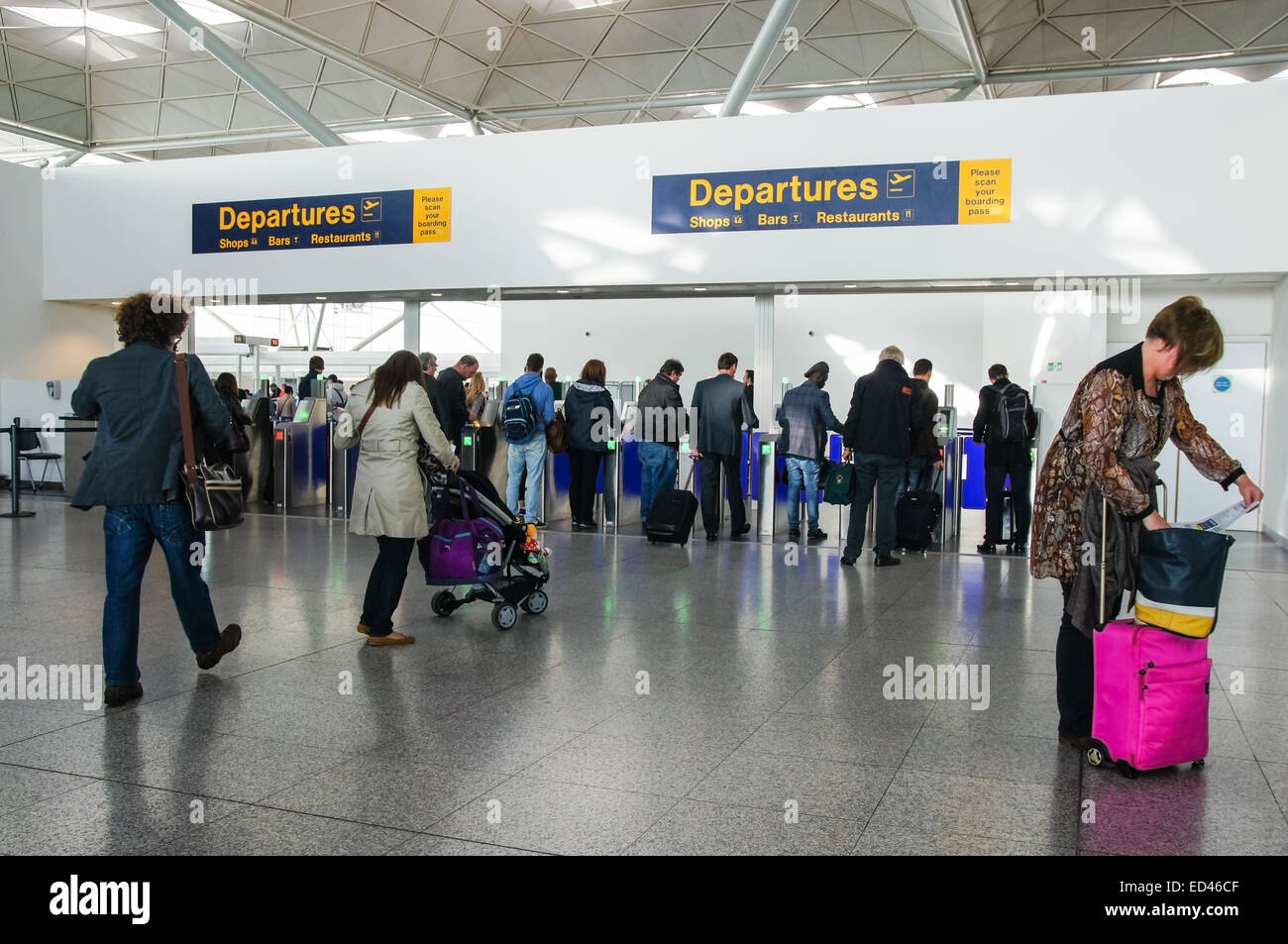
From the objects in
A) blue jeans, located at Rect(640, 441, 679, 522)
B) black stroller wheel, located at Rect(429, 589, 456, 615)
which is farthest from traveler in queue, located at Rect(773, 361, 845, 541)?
black stroller wheel, located at Rect(429, 589, 456, 615)

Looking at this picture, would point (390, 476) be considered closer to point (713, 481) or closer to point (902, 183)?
point (713, 481)

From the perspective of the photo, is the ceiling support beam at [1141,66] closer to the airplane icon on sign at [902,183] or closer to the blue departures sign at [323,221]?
the airplane icon on sign at [902,183]

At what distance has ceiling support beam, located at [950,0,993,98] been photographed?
16.6m

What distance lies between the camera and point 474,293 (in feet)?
39.8

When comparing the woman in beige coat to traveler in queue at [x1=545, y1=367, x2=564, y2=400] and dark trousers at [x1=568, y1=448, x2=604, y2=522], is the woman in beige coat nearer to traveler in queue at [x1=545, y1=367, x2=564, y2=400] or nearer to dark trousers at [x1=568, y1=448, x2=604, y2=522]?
dark trousers at [x1=568, y1=448, x2=604, y2=522]

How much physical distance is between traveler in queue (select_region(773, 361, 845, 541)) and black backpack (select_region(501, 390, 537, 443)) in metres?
2.39

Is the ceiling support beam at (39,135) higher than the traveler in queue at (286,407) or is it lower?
higher

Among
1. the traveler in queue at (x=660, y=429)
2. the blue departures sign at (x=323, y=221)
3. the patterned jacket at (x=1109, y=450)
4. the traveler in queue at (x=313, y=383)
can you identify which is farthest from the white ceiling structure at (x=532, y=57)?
the patterned jacket at (x=1109, y=450)

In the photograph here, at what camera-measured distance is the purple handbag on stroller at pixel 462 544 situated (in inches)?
240

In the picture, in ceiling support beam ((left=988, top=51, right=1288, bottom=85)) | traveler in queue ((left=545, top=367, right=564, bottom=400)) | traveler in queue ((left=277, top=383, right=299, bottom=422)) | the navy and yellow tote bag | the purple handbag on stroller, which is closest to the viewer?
the navy and yellow tote bag

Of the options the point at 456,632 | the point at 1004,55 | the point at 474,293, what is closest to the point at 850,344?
the point at 1004,55

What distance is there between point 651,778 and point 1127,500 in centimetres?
183

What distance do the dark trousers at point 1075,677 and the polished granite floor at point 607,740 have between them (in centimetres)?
14
